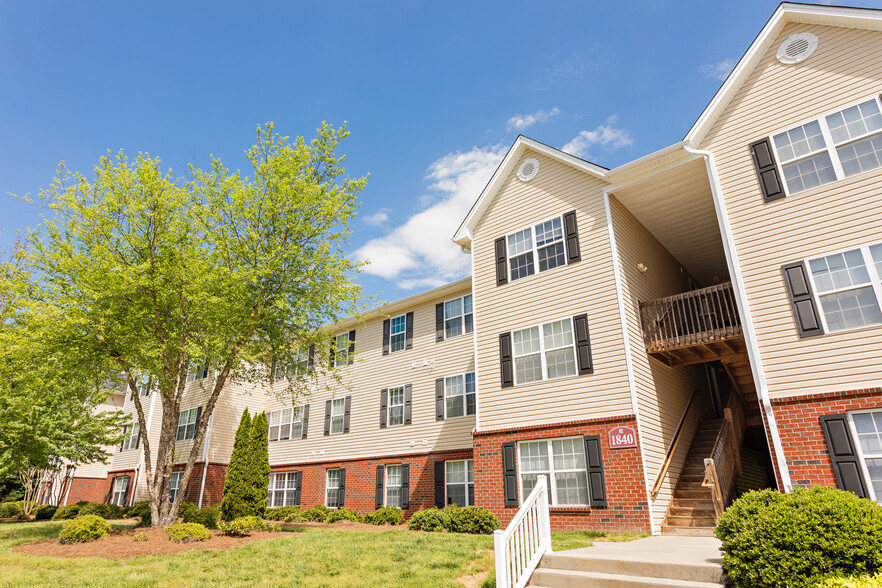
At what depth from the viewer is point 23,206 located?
16.5m

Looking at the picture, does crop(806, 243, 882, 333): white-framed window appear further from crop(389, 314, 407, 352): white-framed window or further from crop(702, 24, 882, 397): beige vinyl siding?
crop(389, 314, 407, 352): white-framed window

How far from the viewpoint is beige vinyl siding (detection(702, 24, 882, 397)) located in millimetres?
9773

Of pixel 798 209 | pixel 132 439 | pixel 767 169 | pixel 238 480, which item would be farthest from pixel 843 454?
pixel 132 439

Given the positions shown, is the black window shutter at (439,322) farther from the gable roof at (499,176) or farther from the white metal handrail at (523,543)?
the white metal handrail at (523,543)

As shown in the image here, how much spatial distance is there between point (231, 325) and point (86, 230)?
17.9 feet

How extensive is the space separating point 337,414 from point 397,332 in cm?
462

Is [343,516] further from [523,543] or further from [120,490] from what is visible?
[120,490]

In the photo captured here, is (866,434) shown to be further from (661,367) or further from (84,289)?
(84,289)

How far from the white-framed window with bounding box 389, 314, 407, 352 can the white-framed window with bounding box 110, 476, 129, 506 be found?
65.1ft

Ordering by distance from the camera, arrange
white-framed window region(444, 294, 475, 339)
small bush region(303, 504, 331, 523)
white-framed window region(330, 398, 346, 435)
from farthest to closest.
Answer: white-framed window region(330, 398, 346, 435), small bush region(303, 504, 331, 523), white-framed window region(444, 294, 475, 339)

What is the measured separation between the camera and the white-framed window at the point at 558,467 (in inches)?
485

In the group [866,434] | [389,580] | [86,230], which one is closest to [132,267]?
[86,230]

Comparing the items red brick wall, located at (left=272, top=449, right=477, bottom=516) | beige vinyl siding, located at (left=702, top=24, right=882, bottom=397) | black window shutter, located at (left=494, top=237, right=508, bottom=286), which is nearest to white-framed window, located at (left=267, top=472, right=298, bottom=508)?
red brick wall, located at (left=272, top=449, right=477, bottom=516)

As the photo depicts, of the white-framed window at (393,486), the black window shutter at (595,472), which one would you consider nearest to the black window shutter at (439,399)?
the white-framed window at (393,486)
